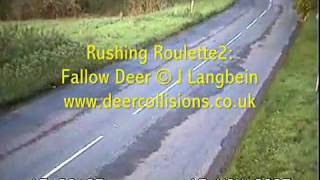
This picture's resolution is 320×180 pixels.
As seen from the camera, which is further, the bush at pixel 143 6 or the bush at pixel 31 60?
the bush at pixel 143 6

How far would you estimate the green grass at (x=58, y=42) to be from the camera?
50.7ft

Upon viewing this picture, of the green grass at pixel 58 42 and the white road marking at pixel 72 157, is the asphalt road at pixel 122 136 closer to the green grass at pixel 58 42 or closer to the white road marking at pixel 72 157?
the white road marking at pixel 72 157

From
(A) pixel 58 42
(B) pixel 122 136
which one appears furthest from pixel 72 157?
(A) pixel 58 42

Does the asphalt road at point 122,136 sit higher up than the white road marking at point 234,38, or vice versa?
the white road marking at point 234,38

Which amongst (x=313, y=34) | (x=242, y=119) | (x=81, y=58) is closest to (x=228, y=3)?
(x=81, y=58)

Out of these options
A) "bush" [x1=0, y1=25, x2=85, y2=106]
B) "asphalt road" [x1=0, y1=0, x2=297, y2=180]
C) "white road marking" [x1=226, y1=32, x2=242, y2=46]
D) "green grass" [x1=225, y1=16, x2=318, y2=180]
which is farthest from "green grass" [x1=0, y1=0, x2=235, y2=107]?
"green grass" [x1=225, y1=16, x2=318, y2=180]

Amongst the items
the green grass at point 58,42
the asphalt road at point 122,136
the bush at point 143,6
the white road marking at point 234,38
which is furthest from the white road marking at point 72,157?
the bush at point 143,6

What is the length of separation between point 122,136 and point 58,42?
10264 millimetres

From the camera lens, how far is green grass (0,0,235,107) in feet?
50.7

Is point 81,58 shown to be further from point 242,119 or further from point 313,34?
point 313,34

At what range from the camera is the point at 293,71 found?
1628 centimetres

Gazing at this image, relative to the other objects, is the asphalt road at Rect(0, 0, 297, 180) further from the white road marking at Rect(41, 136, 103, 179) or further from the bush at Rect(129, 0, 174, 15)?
the bush at Rect(129, 0, 174, 15)

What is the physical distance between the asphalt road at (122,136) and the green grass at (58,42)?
3.19ft

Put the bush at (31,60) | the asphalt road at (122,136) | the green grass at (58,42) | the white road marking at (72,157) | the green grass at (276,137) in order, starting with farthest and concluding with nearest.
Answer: the green grass at (58,42), the bush at (31,60), the asphalt road at (122,136), the white road marking at (72,157), the green grass at (276,137)
